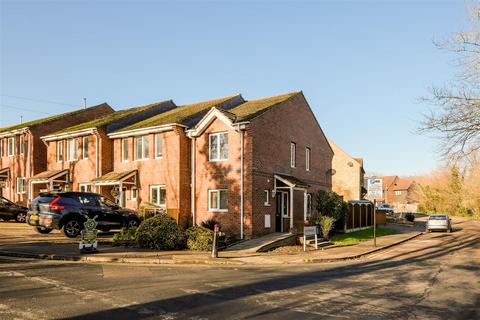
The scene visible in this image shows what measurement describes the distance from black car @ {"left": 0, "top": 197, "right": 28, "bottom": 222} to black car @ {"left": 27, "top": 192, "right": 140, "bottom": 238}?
9.86 m

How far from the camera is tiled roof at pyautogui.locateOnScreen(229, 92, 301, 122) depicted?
2260 centimetres

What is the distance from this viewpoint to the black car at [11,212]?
27438 mm

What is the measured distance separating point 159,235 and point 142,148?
985cm

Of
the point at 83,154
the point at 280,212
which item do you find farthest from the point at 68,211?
the point at 83,154

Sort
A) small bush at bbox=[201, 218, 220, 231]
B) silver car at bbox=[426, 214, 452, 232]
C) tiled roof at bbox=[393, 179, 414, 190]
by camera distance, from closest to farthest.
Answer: small bush at bbox=[201, 218, 220, 231] < silver car at bbox=[426, 214, 452, 232] < tiled roof at bbox=[393, 179, 414, 190]

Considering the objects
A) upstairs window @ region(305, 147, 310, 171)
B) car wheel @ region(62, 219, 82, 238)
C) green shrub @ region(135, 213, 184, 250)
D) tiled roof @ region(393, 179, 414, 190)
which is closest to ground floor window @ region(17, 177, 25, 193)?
car wheel @ region(62, 219, 82, 238)

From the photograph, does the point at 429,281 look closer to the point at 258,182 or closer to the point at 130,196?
the point at 258,182

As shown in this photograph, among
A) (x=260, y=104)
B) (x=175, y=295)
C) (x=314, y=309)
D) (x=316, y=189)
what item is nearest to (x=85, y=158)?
(x=260, y=104)

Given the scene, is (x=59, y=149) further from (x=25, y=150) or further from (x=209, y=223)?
(x=209, y=223)

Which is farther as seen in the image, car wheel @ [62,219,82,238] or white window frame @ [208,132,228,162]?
white window frame @ [208,132,228,162]

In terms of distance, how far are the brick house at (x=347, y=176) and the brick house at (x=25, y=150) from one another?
28.2 metres

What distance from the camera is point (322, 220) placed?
76.3ft

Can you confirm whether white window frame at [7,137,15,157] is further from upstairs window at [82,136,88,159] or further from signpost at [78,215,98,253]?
signpost at [78,215,98,253]

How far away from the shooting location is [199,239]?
17.9 m
